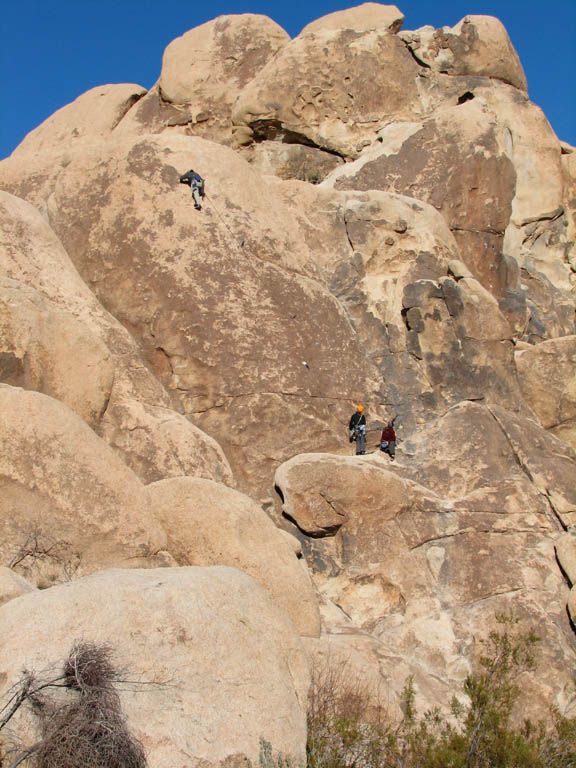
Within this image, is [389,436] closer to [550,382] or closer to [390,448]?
[390,448]

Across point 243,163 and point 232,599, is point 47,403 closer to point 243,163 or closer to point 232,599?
point 232,599

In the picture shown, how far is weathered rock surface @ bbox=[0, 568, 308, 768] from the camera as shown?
17.7ft

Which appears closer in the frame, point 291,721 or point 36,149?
point 291,721

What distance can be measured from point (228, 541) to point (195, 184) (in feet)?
23.9

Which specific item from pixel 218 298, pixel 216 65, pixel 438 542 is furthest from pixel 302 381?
pixel 216 65

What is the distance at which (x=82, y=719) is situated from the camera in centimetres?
504

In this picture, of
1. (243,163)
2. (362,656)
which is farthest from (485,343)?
(362,656)

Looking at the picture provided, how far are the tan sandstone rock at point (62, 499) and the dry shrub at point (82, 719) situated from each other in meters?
2.87

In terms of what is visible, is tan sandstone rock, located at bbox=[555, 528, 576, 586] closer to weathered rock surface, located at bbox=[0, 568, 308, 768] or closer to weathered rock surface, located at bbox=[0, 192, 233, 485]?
weathered rock surface, located at bbox=[0, 192, 233, 485]

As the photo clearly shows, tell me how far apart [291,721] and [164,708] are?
0.99 meters

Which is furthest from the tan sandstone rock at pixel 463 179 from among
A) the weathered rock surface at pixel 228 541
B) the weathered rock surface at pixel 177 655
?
the weathered rock surface at pixel 177 655

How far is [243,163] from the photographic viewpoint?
619 inches

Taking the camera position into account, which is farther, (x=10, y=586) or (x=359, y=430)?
(x=359, y=430)

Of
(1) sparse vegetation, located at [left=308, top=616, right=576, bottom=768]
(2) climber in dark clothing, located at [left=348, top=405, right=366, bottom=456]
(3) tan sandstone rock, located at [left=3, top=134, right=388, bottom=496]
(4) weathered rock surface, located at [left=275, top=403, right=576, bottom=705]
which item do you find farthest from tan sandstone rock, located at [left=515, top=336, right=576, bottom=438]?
(1) sparse vegetation, located at [left=308, top=616, right=576, bottom=768]
